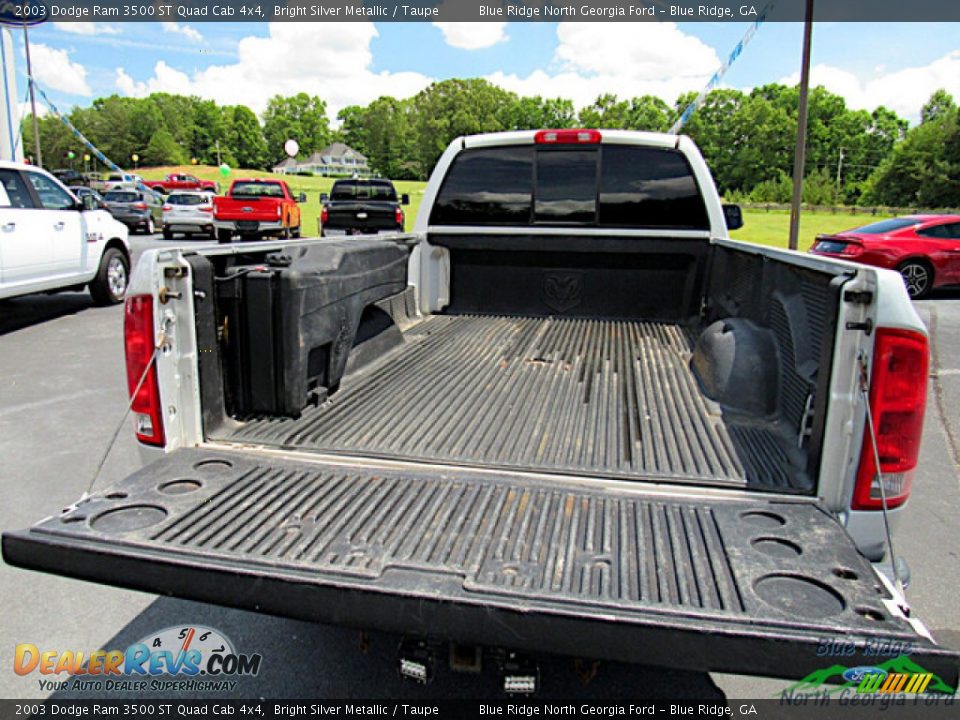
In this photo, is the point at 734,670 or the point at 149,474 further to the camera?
the point at 149,474

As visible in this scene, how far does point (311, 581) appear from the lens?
1.78 meters

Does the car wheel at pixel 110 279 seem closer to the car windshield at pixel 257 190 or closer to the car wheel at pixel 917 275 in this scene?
the car windshield at pixel 257 190

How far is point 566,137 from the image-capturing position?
199 inches

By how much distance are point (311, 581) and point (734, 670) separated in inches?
40.2

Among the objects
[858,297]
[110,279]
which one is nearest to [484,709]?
[858,297]

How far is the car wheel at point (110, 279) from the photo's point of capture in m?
10.7

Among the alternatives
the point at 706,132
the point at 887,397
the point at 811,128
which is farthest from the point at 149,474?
the point at 811,128

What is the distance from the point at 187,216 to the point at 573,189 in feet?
69.5

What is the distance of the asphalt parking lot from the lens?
8.70ft

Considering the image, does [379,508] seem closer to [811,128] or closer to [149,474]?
[149,474]

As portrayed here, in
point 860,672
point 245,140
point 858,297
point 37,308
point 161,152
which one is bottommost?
point 37,308

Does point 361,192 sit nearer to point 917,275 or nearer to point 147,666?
point 917,275

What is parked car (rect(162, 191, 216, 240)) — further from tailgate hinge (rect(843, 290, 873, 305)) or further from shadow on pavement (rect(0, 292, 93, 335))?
tailgate hinge (rect(843, 290, 873, 305))

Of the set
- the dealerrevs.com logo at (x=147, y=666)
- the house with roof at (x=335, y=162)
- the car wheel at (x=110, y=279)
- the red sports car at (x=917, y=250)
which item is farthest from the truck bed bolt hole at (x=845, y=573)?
the house with roof at (x=335, y=162)
